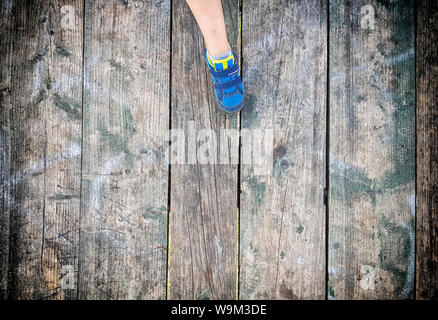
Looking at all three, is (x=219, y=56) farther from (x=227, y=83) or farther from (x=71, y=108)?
(x=71, y=108)

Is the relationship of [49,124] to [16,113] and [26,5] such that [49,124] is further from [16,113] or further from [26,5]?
[26,5]

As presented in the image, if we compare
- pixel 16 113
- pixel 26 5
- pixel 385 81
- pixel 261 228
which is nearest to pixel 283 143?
pixel 261 228

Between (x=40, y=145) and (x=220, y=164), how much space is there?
84 cm

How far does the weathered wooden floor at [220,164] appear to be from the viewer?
137 cm

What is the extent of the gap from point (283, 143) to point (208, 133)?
13.8 inches

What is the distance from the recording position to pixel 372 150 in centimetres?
138

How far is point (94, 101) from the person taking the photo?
140cm

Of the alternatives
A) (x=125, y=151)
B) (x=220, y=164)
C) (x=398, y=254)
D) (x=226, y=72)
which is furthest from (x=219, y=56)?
(x=398, y=254)

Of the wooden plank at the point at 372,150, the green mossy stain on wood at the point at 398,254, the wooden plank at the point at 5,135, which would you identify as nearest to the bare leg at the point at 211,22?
the wooden plank at the point at 372,150

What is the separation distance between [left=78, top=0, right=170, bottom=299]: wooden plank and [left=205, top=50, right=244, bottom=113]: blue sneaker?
249 millimetres

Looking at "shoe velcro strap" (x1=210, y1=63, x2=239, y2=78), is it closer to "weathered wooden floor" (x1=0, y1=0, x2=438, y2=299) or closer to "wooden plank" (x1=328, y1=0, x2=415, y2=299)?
"weathered wooden floor" (x1=0, y1=0, x2=438, y2=299)

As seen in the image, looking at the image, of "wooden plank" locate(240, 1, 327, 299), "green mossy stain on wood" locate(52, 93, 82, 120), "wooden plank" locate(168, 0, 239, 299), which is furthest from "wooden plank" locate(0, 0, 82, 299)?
"wooden plank" locate(240, 1, 327, 299)

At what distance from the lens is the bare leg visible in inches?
44.0

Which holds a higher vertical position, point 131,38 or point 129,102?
point 131,38
